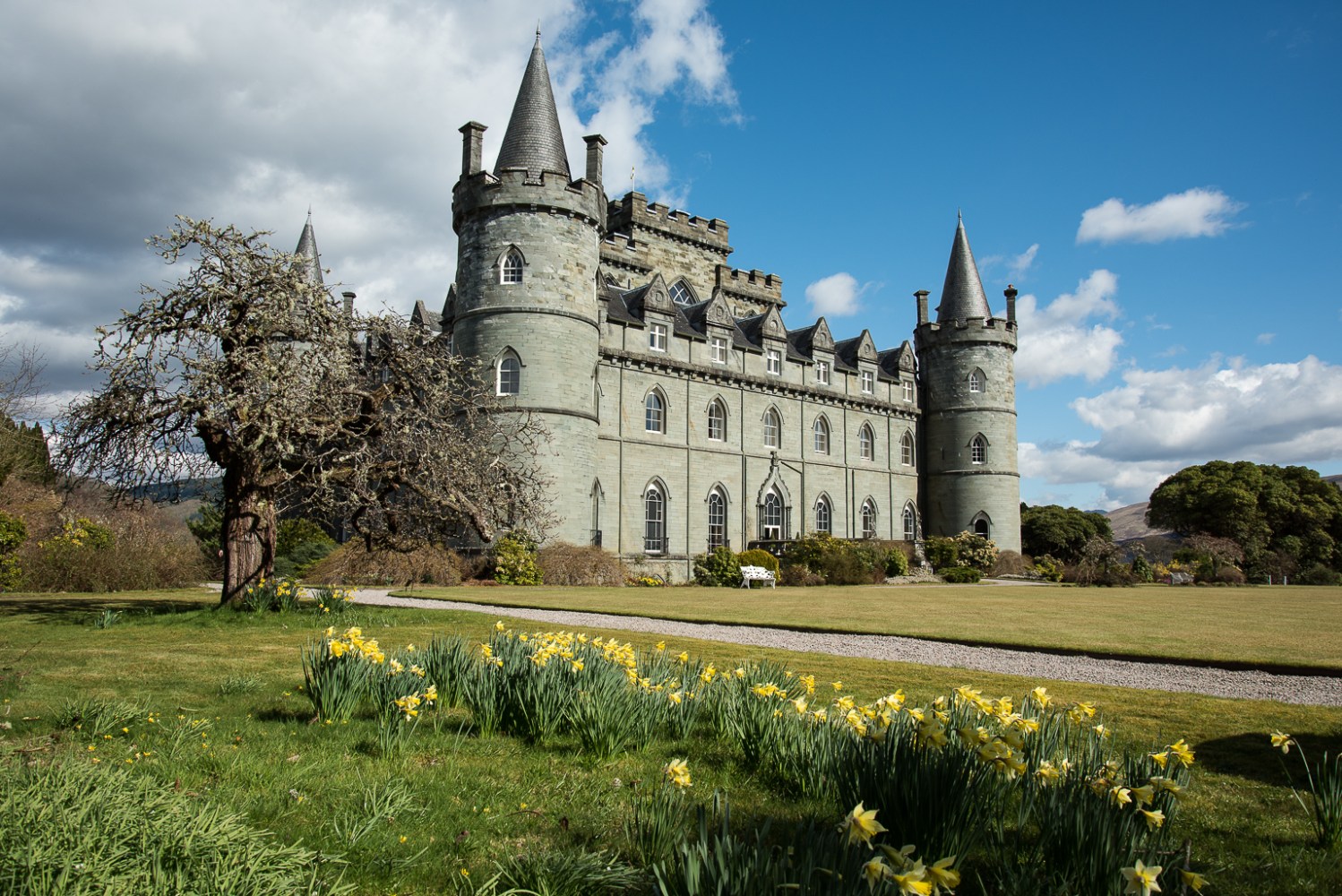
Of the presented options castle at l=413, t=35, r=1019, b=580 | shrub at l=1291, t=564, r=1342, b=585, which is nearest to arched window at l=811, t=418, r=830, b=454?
castle at l=413, t=35, r=1019, b=580

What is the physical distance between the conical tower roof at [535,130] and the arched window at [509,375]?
6.21 metres

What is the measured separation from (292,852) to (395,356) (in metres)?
10.7

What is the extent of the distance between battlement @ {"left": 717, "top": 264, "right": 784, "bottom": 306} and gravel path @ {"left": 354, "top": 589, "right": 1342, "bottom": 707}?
30.7 m

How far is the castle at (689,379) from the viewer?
29688mm

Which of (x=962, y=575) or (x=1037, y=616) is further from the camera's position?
(x=962, y=575)

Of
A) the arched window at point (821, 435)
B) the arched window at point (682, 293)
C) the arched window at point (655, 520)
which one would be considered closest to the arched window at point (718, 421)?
the arched window at point (655, 520)

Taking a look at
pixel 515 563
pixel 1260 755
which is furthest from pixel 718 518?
pixel 1260 755

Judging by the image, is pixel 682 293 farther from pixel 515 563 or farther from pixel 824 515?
pixel 515 563

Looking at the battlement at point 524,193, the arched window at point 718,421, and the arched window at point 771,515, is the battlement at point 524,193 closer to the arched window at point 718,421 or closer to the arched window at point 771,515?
the arched window at point 718,421

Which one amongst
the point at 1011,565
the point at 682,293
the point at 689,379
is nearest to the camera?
the point at 689,379

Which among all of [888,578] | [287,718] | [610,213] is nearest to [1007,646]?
[287,718]

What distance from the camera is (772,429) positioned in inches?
Answer: 1526

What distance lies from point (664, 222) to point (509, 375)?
586 inches

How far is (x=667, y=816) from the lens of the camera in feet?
11.4
